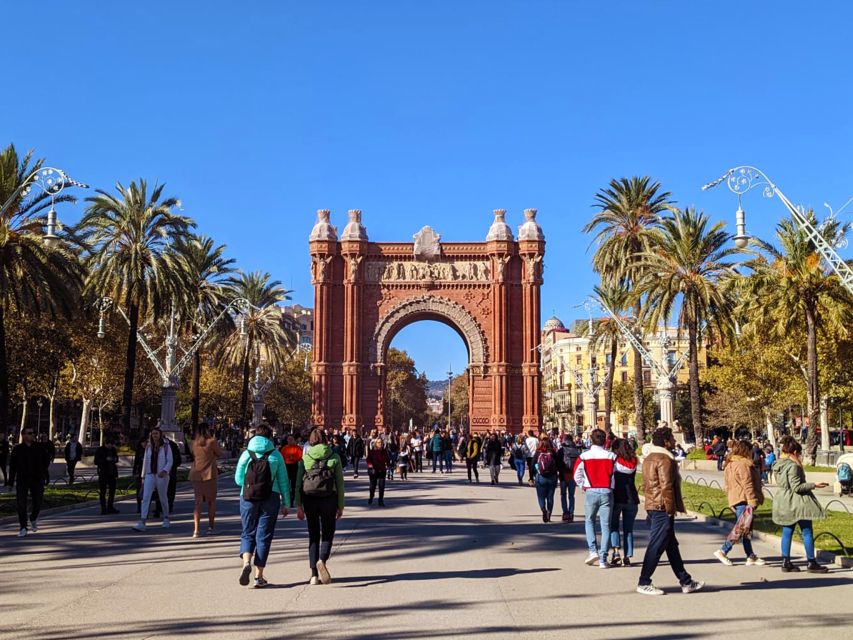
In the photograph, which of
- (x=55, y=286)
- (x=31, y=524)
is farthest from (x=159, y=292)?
(x=31, y=524)

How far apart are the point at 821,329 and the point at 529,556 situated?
2933cm

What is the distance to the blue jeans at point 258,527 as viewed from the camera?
9.33m

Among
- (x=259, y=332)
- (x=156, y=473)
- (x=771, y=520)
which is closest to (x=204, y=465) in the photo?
(x=156, y=473)

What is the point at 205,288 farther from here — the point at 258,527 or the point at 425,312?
the point at 258,527

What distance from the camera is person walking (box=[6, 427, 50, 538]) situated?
13594mm

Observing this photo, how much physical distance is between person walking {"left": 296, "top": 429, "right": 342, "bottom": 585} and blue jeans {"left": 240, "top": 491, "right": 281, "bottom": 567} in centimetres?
31

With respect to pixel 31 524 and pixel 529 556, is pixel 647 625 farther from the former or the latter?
pixel 31 524

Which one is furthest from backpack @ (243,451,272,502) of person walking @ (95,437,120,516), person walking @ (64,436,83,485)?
person walking @ (64,436,83,485)

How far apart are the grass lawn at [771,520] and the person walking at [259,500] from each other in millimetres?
6914

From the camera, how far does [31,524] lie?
14.2m

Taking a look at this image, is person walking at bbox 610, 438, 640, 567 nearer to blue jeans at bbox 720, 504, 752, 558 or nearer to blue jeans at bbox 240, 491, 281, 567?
blue jeans at bbox 720, 504, 752, 558

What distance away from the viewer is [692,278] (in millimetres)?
35688

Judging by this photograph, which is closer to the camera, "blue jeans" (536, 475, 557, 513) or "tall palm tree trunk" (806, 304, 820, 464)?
"blue jeans" (536, 475, 557, 513)

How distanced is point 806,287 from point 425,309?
2921cm
